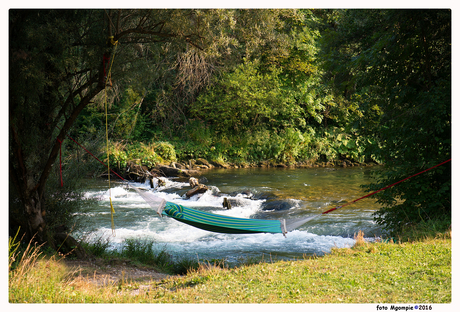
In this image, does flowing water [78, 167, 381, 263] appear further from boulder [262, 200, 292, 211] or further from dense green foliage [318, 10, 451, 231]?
dense green foliage [318, 10, 451, 231]

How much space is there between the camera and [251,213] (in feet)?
30.8

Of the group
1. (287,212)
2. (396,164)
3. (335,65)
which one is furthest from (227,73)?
(396,164)

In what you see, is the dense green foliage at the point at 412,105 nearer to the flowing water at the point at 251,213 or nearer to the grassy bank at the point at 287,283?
the grassy bank at the point at 287,283

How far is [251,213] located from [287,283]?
558cm

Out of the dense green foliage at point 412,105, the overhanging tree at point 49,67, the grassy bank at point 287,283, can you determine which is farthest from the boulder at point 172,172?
the grassy bank at point 287,283

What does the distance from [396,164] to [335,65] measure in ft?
7.11

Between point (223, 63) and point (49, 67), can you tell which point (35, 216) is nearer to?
point (49, 67)

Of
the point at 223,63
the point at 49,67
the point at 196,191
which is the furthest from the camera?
the point at 196,191

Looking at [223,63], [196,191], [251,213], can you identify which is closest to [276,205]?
[251,213]

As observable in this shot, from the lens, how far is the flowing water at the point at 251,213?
21.4ft

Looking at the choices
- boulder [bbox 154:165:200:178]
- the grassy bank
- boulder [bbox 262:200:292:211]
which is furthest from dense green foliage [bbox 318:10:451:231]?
boulder [bbox 154:165:200:178]

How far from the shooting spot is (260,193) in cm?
1106

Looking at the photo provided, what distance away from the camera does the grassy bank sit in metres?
3.30

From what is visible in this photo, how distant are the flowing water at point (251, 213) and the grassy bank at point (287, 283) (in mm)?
1026
